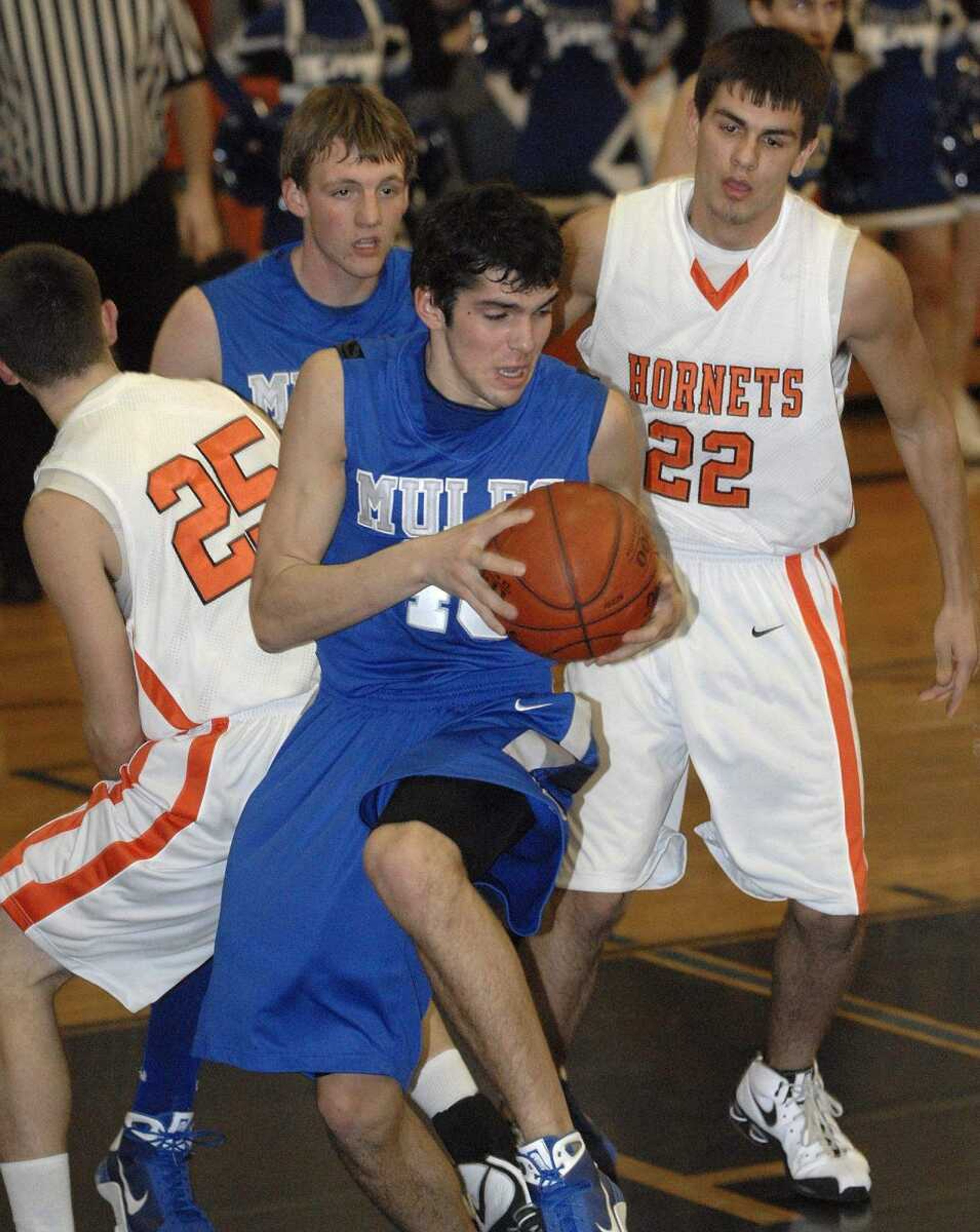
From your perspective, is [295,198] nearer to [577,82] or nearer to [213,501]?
[213,501]

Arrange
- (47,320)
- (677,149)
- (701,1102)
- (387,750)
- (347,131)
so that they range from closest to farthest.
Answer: (387,750), (47,320), (701,1102), (347,131), (677,149)

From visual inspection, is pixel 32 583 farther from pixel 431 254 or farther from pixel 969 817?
pixel 431 254

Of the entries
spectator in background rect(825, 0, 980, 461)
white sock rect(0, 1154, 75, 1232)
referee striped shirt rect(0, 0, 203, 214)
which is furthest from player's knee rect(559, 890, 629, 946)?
spectator in background rect(825, 0, 980, 461)

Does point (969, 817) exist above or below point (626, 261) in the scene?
below

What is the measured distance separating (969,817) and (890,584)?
2226 millimetres

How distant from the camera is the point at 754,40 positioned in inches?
153

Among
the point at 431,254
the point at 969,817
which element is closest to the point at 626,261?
the point at 431,254

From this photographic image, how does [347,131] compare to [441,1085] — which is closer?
[441,1085]

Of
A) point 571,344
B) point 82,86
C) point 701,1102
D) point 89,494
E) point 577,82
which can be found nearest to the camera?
point 89,494

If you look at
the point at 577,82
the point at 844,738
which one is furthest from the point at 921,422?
the point at 577,82

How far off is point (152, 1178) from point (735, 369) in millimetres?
1875

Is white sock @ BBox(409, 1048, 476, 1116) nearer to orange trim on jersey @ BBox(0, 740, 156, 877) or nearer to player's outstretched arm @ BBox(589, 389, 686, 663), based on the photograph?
orange trim on jersey @ BBox(0, 740, 156, 877)

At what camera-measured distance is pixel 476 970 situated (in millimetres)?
3055

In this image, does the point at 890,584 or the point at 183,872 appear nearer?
the point at 183,872
